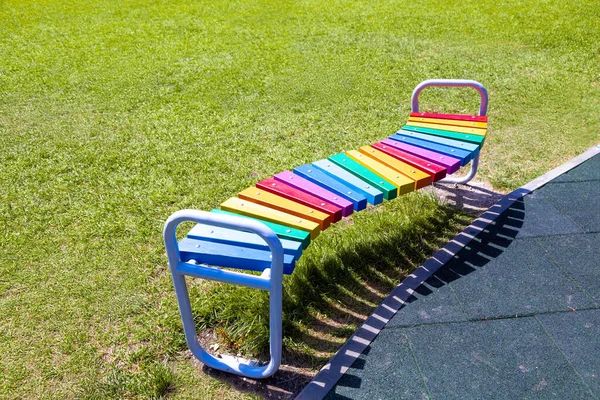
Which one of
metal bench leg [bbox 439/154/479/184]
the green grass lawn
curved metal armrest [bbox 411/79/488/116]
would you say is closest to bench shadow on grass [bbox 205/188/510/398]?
the green grass lawn

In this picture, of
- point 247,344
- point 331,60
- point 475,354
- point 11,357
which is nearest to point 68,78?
point 331,60

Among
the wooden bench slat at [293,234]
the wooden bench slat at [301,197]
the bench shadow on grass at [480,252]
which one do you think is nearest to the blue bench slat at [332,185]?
the wooden bench slat at [301,197]

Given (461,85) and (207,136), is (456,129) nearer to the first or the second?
(461,85)

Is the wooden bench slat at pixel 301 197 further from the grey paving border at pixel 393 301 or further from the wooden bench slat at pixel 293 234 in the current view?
the grey paving border at pixel 393 301

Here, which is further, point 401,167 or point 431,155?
point 431,155

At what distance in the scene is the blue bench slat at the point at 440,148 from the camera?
4.32m

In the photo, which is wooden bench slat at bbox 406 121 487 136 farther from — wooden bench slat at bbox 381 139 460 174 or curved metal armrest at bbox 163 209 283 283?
curved metal armrest at bbox 163 209 283 283

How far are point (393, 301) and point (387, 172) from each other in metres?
0.92

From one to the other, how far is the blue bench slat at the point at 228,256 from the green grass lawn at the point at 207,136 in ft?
2.22

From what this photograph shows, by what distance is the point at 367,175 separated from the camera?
4.11m

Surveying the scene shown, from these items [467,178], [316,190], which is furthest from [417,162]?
[467,178]

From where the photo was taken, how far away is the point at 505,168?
19.0 feet

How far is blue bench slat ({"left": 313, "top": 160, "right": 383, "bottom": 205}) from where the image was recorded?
3.85 m

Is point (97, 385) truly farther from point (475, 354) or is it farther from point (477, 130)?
point (477, 130)
